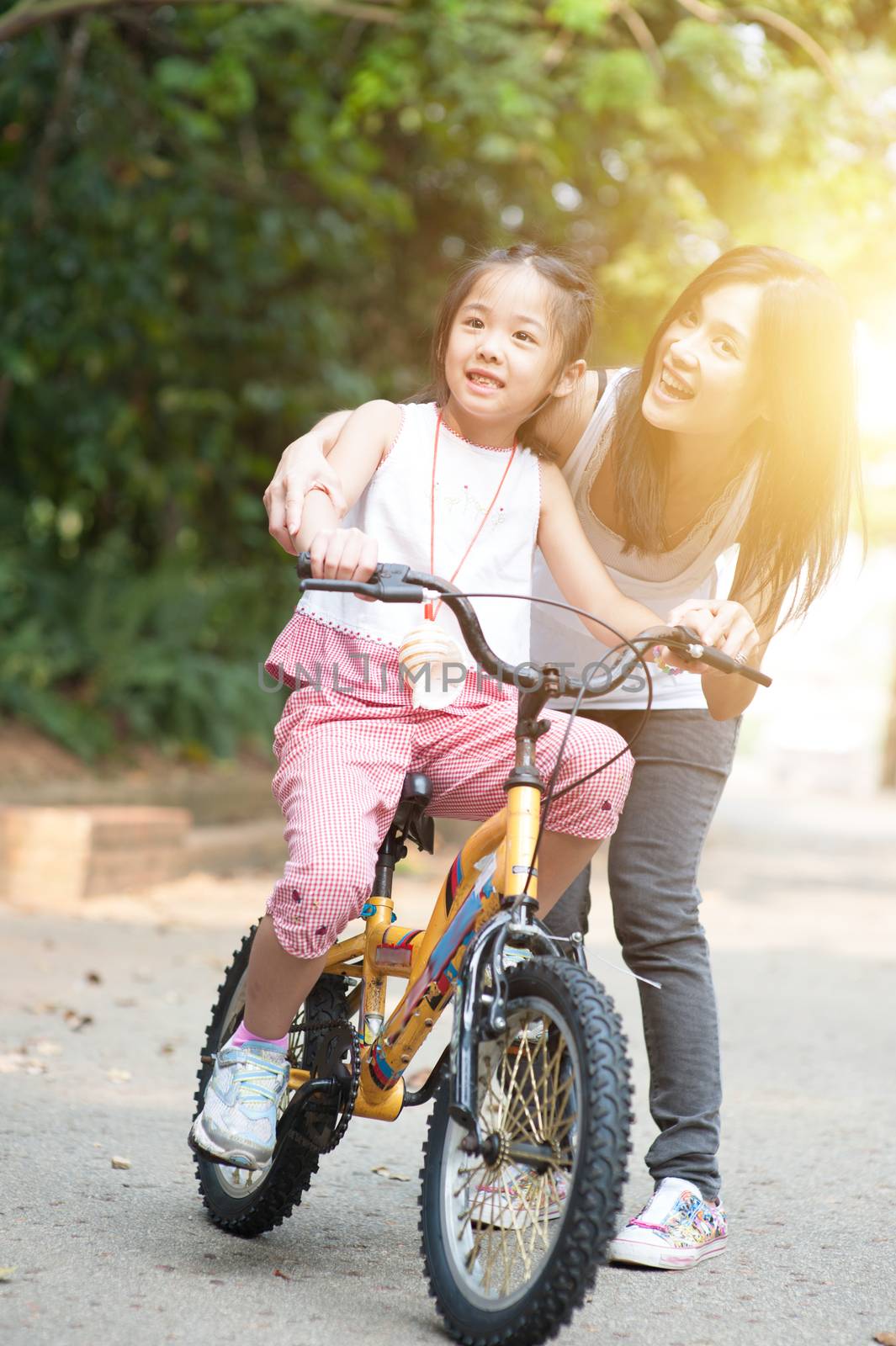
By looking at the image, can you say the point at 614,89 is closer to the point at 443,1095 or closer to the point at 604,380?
the point at 604,380

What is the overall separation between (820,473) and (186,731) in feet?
27.8

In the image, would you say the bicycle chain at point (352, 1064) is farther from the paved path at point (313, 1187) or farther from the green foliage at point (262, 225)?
the green foliage at point (262, 225)

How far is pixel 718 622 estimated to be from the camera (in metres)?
2.68

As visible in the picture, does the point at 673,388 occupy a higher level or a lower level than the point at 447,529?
higher

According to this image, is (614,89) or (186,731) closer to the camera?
(614,89)

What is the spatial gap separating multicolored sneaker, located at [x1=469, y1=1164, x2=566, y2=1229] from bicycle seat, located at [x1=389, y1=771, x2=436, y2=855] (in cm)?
61

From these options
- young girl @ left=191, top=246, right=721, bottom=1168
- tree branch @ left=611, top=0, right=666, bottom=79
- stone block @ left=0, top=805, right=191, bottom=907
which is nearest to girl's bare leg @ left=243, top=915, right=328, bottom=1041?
young girl @ left=191, top=246, right=721, bottom=1168

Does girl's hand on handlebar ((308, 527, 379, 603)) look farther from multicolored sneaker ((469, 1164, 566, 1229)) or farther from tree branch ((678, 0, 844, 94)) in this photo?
tree branch ((678, 0, 844, 94))

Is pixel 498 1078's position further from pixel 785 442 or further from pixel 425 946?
pixel 785 442

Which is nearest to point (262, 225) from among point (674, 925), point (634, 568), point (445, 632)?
point (634, 568)

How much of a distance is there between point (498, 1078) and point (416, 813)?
1.87 ft

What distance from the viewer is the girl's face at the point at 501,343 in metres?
2.84

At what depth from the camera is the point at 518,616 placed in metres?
2.92

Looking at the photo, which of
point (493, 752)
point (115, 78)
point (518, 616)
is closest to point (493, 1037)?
point (493, 752)
